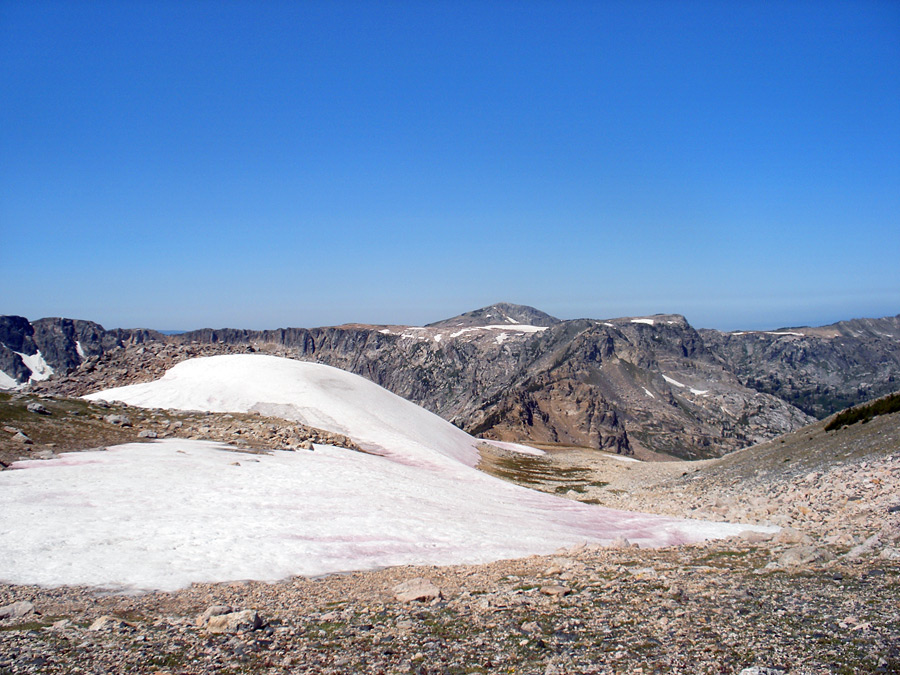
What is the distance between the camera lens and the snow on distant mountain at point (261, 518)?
14.4m

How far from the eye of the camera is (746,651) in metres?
8.65

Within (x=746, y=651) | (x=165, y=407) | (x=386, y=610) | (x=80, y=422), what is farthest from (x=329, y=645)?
(x=165, y=407)

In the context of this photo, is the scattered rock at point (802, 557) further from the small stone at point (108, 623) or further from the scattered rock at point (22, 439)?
the scattered rock at point (22, 439)

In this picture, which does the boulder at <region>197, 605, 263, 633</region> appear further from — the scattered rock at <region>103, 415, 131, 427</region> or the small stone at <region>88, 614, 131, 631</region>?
Answer: the scattered rock at <region>103, 415, 131, 427</region>

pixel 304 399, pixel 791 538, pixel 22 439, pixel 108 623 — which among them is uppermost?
pixel 22 439

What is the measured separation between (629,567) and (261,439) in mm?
22469

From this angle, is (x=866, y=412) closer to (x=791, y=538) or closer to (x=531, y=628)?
(x=791, y=538)

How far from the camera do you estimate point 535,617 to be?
10.7 meters

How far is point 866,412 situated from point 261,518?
129 feet

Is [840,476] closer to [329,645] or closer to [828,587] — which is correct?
[828,587]

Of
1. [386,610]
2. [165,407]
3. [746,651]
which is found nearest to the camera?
[746,651]

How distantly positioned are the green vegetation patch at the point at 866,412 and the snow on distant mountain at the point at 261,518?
21.4 m

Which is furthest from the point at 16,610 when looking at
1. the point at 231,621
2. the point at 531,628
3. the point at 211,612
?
the point at 531,628

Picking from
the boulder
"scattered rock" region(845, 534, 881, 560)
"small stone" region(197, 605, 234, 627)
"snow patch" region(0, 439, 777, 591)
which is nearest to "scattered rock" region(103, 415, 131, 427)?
"snow patch" region(0, 439, 777, 591)
